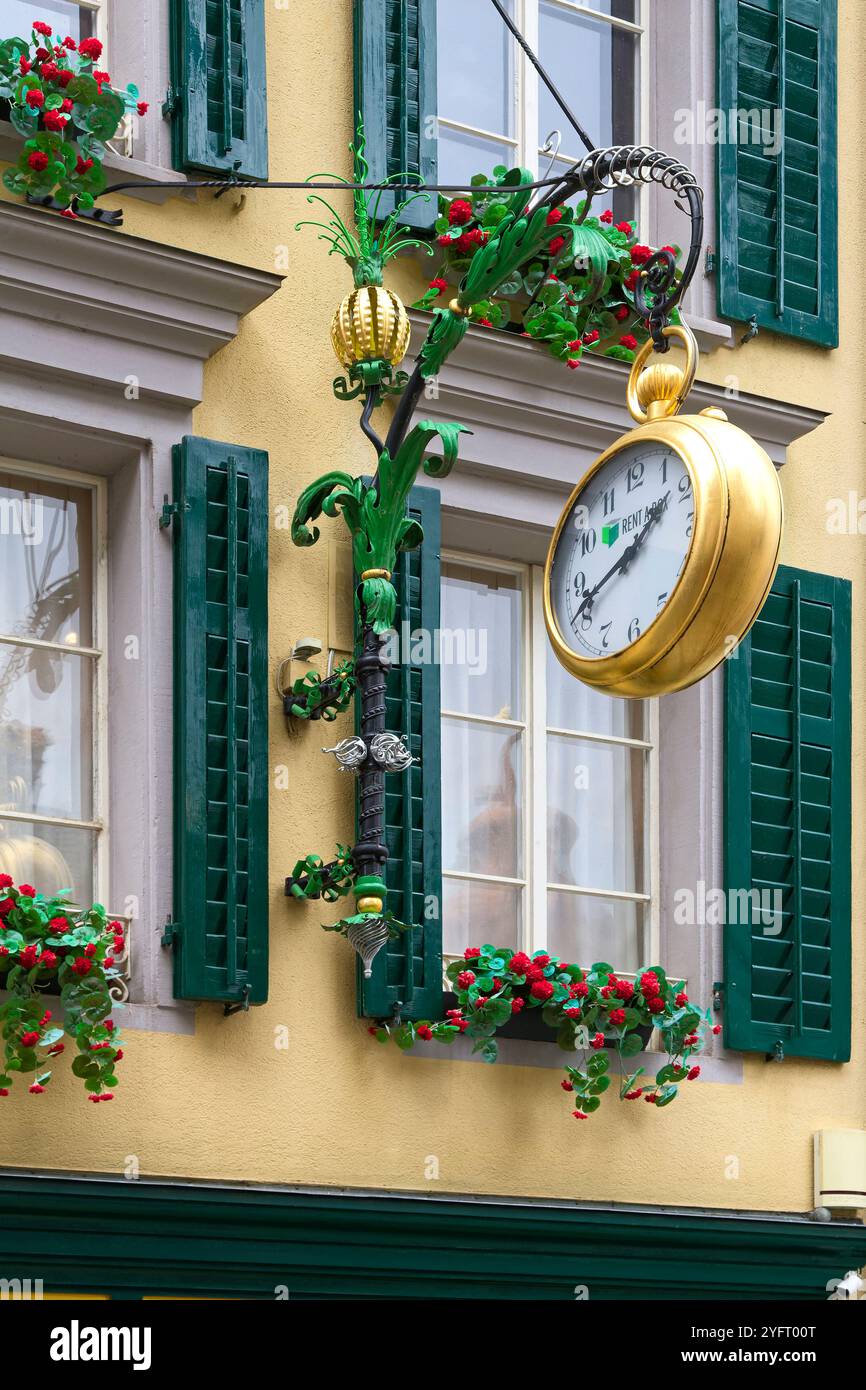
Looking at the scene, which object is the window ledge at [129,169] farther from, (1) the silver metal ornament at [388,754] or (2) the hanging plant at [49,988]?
(2) the hanging plant at [49,988]

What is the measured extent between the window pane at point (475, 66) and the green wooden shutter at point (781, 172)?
835 millimetres

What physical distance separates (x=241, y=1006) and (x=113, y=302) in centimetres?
218

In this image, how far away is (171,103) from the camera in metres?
9.50

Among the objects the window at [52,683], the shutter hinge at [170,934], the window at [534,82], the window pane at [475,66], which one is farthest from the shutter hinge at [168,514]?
the window pane at [475,66]

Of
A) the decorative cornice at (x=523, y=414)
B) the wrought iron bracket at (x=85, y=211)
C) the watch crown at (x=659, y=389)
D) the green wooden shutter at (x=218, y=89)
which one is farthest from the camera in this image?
the decorative cornice at (x=523, y=414)

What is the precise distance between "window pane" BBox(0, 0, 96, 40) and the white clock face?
235 centimetres

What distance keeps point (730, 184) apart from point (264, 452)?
2.47 metres

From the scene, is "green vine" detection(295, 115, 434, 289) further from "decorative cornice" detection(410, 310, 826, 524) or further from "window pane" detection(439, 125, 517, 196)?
"window pane" detection(439, 125, 517, 196)

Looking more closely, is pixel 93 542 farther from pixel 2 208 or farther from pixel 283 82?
pixel 283 82

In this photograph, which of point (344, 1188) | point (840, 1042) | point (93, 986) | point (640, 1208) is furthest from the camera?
point (840, 1042)

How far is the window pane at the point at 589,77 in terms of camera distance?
35.8 feet

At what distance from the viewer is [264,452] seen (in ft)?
31.0

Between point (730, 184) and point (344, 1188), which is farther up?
point (730, 184)
